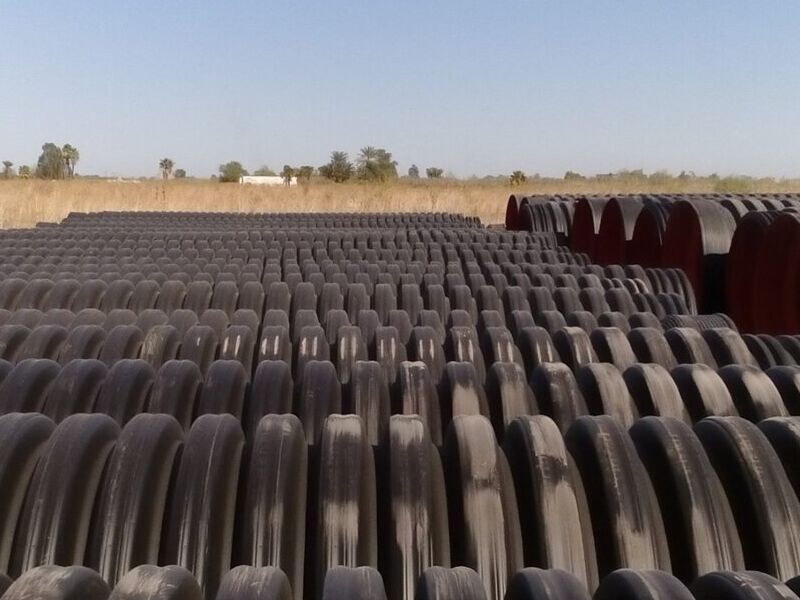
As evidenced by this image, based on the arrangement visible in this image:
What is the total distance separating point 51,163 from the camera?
6519 centimetres

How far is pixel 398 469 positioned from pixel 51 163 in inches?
2717

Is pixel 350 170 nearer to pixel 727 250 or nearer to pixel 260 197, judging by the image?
pixel 260 197

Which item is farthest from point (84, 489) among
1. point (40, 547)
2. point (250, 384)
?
point (250, 384)

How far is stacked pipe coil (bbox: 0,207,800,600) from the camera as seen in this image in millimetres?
2844

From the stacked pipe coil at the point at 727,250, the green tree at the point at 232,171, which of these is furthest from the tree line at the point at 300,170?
the stacked pipe coil at the point at 727,250

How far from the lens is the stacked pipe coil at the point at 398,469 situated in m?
2.84

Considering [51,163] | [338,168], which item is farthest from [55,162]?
[338,168]

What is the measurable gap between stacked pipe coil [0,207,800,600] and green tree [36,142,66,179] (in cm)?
6074

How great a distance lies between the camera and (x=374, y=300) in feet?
24.2

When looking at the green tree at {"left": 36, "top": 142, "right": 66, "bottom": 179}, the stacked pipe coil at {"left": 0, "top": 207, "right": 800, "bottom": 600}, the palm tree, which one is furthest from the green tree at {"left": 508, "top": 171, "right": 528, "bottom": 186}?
the stacked pipe coil at {"left": 0, "top": 207, "right": 800, "bottom": 600}

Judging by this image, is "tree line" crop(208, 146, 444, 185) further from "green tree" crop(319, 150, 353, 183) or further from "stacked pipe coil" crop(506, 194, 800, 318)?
"stacked pipe coil" crop(506, 194, 800, 318)

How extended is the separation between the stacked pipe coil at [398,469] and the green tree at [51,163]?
2391 inches

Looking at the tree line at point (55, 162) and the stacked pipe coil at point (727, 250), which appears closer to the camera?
the stacked pipe coil at point (727, 250)

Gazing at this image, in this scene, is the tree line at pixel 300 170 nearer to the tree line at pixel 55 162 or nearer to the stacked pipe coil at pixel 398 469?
the tree line at pixel 55 162
